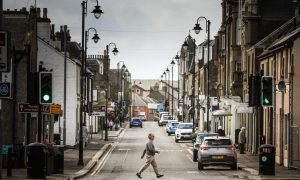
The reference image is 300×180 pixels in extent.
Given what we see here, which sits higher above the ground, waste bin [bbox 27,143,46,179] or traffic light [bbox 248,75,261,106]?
traffic light [bbox 248,75,261,106]

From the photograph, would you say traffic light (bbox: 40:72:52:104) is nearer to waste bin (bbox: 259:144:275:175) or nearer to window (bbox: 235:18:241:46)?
waste bin (bbox: 259:144:275:175)

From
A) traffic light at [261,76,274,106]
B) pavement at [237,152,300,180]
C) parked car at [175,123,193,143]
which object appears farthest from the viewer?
parked car at [175,123,193,143]

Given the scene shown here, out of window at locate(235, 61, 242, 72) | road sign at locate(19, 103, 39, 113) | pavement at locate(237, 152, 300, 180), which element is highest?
window at locate(235, 61, 242, 72)

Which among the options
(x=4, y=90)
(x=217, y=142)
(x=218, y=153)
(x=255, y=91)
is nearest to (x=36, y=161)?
(x=4, y=90)

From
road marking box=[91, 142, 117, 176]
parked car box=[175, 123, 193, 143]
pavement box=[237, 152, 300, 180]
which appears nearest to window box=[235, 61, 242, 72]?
parked car box=[175, 123, 193, 143]

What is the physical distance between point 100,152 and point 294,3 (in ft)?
65.3

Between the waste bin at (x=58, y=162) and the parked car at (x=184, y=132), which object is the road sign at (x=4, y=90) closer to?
the waste bin at (x=58, y=162)

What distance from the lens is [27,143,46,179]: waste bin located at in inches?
1325

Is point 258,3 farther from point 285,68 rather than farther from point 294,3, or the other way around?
point 285,68

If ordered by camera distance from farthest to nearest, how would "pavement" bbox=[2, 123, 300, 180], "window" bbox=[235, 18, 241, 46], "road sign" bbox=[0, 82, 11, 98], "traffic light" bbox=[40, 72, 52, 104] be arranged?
"window" bbox=[235, 18, 241, 46] < "pavement" bbox=[2, 123, 300, 180] < "traffic light" bbox=[40, 72, 52, 104] < "road sign" bbox=[0, 82, 11, 98]

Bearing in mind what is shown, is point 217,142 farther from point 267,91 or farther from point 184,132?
point 184,132

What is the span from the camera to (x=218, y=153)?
44.2 metres

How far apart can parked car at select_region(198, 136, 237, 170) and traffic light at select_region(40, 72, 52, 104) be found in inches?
554

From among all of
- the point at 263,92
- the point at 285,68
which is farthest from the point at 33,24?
the point at 263,92
